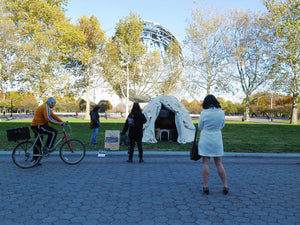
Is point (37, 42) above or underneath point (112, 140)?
above

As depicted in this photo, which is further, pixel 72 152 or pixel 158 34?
pixel 158 34

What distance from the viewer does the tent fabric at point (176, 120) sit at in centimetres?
1168

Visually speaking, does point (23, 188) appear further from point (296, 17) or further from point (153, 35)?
point (153, 35)

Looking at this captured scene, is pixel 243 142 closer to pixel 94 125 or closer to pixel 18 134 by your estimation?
pixel 94 125

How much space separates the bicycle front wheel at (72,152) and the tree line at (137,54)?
21.5 metres

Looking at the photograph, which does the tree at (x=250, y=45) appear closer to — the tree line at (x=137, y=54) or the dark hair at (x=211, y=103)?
the tree line at (x=137, y=54)

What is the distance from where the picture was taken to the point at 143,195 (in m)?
4.34

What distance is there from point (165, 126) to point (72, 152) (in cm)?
726

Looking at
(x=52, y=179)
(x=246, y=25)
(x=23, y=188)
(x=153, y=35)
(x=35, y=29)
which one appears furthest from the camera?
(x=153, y=35)

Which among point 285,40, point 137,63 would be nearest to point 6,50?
point 137,63

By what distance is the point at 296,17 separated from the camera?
93.9 feet

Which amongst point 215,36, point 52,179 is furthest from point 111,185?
point 215,36

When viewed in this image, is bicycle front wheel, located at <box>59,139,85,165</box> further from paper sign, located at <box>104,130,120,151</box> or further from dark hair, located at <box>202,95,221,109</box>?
dark hair, located at <box>202,95,221,109</box>

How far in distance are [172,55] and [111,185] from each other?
111 ft
